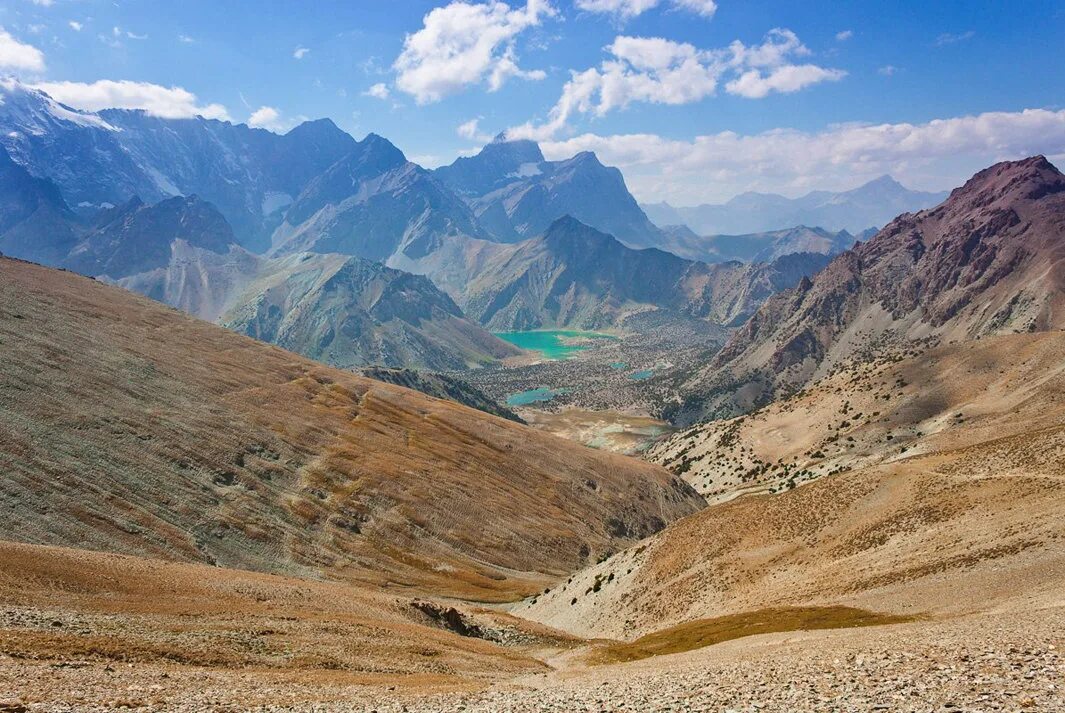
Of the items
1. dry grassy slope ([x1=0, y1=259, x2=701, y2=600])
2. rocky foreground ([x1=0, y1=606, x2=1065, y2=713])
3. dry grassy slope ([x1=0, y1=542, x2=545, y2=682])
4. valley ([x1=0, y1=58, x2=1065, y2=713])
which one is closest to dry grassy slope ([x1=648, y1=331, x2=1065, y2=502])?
valley ([x1=0, y1=58, x2=1065, y2=713])

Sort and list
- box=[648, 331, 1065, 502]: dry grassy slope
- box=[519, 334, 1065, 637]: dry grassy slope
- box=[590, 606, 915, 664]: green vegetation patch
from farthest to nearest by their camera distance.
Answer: box=[648, 331, 1065, 502]: dry grassy slope, box=[519, 334, 1065, 637]: dry grassy slope, box=[590, 606, 915, 664]: green vegetation patch

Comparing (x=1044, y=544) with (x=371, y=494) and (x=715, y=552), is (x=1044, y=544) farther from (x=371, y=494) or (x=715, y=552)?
(x=371, y=494)

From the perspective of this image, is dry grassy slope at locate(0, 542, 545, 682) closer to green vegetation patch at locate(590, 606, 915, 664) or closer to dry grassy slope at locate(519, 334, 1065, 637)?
green vegetation patch at locate(590, 606, 915, 664)

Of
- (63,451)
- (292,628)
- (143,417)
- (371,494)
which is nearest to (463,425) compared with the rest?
(371,494)

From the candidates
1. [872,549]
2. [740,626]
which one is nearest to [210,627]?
[740,626]

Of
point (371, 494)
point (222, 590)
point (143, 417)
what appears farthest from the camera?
point (371, 494)

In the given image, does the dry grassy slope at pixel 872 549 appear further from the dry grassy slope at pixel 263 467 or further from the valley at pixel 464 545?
the dry grassy slope at pixel 263 467
